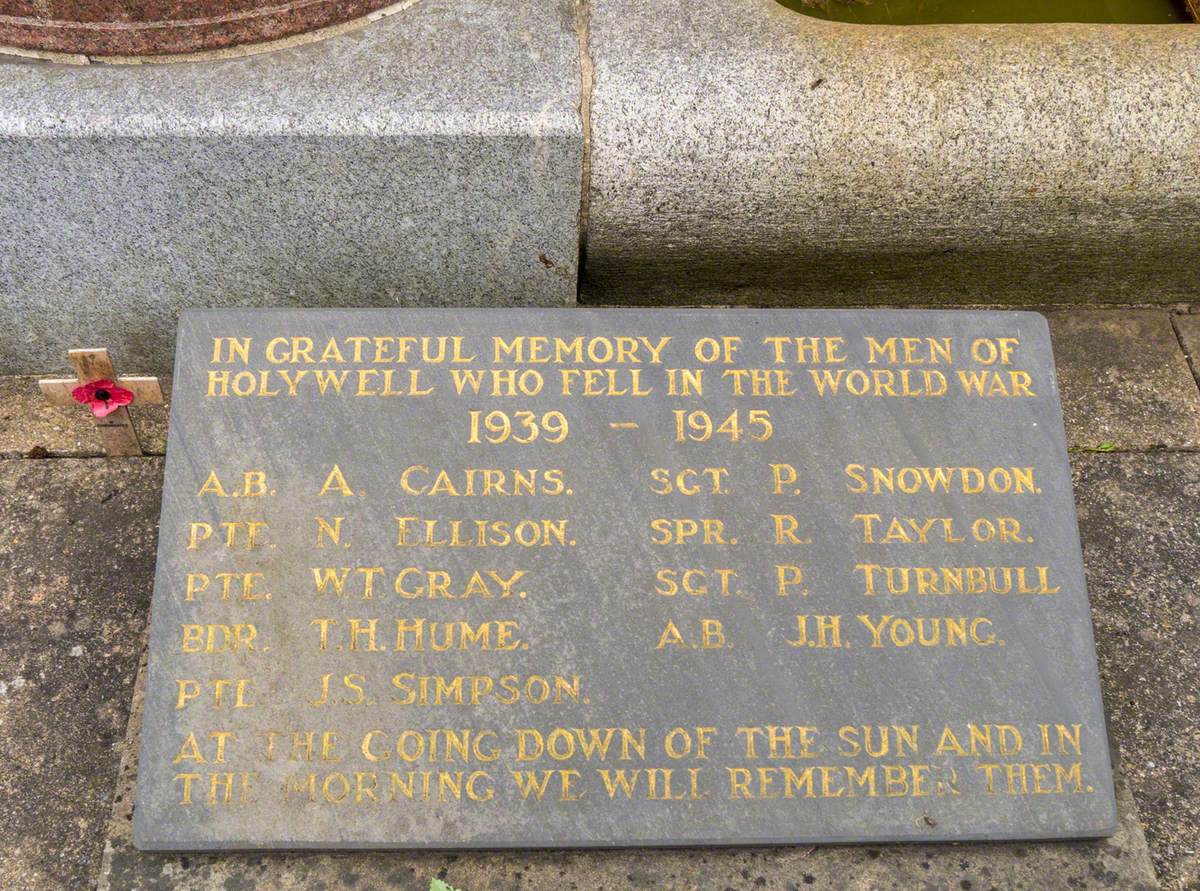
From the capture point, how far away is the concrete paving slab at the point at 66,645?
8.22 ft

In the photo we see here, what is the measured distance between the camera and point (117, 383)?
2.89m

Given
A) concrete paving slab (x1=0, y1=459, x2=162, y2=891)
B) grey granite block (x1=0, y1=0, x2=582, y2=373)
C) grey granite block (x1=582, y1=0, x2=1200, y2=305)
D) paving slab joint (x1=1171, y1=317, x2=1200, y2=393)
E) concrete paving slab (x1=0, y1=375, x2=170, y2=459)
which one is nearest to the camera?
concrete paving slab (x1=0, y1=459, x2=162, y2=891)

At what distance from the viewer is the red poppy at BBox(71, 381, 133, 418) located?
285cm

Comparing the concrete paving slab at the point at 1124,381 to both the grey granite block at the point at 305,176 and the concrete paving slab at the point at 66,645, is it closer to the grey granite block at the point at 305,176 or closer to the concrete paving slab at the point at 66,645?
the grey granite block at the point at 305,176

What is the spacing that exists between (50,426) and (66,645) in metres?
0.75

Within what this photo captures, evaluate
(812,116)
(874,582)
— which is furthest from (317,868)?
(812,116)

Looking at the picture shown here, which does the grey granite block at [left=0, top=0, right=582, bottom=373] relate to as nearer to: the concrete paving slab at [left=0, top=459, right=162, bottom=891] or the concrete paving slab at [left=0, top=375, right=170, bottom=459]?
the concrete paving slab at [left=0, top=375, right=170, bottom=459]

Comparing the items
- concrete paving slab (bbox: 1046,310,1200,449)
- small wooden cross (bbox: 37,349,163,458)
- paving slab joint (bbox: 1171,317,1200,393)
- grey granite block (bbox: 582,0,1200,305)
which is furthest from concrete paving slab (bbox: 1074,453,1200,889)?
small wooden cross (bbox: 37,349,163,458)

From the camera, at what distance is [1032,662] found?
7.93 feet

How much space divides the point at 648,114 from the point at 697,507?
1101 mm

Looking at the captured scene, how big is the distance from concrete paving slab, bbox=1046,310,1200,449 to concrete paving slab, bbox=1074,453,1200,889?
8cm

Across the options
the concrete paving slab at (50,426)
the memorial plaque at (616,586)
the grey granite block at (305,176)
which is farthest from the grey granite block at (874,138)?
the concrete paving slab at (50,426)

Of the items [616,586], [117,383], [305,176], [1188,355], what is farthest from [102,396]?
[1188,355]

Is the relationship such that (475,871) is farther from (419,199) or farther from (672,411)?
(419,199)
